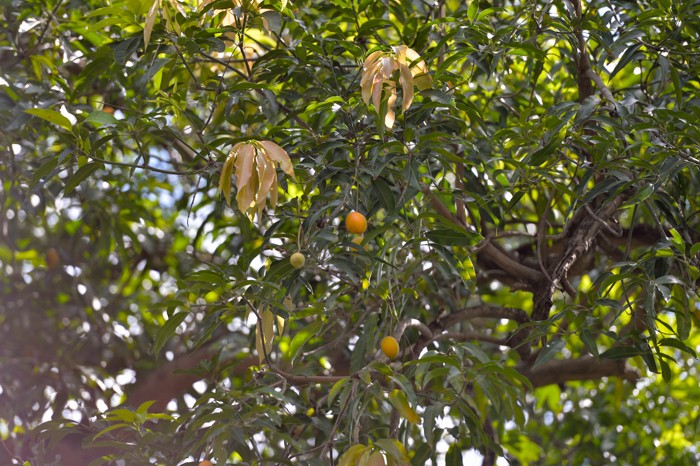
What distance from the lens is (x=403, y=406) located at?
4.90 feet

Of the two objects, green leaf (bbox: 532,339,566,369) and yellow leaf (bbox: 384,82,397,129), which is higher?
yellow leaf (bbox: 384,82,397,129)

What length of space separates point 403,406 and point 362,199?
0.48m

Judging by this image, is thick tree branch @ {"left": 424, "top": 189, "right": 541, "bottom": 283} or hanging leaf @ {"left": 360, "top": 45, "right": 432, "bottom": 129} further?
thick tree branch @ {"left": 424, "top": 189, "right": 541, "bottom": 283}

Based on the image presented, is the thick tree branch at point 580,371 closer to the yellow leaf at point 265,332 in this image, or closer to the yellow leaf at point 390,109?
the yellow leaf at point 265,332

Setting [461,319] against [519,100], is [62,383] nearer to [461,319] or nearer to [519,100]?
[461,319]

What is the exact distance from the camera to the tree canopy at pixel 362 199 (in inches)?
63.2

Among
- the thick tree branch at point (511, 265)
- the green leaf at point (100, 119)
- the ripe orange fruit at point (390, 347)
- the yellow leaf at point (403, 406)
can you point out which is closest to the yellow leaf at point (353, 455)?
the yellow leaf at point (403, 406)

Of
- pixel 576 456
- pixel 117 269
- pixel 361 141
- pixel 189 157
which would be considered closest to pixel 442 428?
pixel 361 141

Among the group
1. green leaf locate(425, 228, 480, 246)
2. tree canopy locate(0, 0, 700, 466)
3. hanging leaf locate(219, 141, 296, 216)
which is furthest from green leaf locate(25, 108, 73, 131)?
green leaf locate(425, 228, 480, 246)

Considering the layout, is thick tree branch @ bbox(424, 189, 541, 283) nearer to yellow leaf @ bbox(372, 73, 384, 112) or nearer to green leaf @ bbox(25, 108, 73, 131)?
yellow leaf @ bbox(372, 73, 384, 112)

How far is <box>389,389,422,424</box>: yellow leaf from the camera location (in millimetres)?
1474

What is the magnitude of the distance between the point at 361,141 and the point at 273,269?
290mm

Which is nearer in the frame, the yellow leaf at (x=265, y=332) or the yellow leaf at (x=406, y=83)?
the yellow leaf at (x=406, y=83)

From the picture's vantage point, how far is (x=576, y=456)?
3.10 metres
